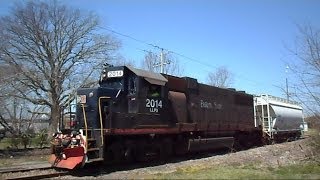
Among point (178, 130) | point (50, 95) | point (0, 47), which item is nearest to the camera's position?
point (178, 130)

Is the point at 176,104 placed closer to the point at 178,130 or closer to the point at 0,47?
the point at 178,130

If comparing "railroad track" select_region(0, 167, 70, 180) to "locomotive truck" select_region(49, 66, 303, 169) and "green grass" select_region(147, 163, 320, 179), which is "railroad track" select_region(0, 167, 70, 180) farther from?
"green grass" select_region(147, 163, 320, 179)

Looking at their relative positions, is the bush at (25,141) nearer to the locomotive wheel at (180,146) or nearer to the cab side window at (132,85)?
the locomotive wheel at (180,146)

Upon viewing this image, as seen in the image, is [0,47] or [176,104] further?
[0,47]

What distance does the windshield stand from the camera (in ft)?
51.5

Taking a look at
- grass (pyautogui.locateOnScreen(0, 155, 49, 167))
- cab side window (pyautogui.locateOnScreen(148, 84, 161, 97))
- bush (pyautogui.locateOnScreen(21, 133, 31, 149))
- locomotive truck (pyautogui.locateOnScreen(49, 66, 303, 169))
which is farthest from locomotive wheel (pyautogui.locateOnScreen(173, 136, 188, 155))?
bush (pyautogui.locateOnScreen(21, 133, 31, 149))

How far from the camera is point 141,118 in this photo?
1560 centimetres

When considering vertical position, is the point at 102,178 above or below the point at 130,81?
below

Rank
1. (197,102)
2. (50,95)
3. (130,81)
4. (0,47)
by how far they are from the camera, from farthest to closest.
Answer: (50,95) < (0,47) < (197,102) < (130,81)

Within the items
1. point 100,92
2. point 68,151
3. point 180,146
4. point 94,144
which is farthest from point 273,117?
point 68,151

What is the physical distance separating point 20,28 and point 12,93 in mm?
4782

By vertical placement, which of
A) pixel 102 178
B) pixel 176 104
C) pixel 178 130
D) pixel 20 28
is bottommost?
pixel 102 178

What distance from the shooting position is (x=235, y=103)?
78.4ft

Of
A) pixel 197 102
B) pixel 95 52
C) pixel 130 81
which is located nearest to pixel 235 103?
pixel 197 102
